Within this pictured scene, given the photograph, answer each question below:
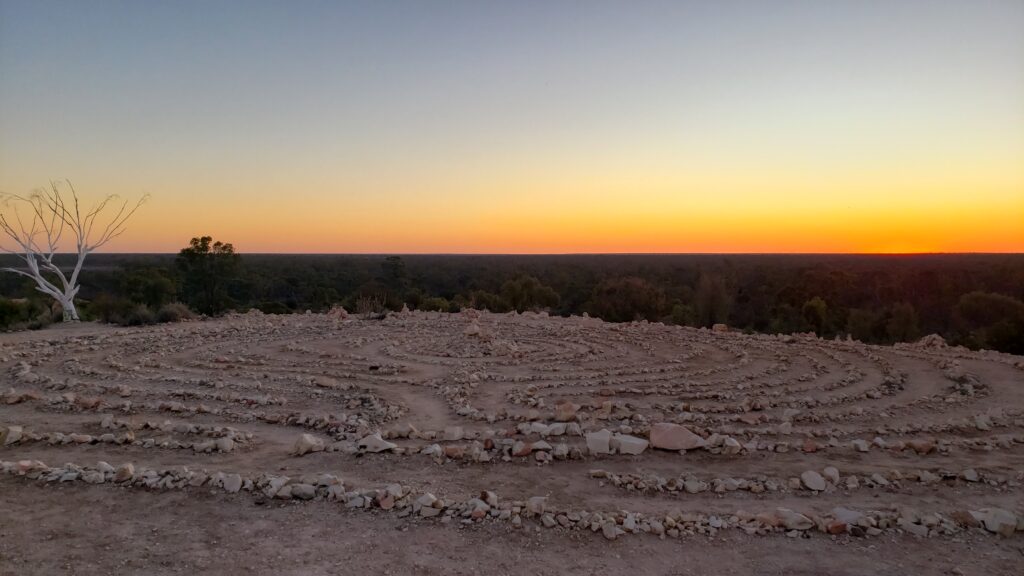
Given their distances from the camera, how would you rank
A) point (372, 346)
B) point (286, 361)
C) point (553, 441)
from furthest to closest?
1. point (372, 346)
2. point (286, 361)
3. point (553, 441)

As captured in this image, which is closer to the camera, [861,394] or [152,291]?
[861,394]

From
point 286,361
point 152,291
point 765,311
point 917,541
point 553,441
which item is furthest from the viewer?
point 765,311

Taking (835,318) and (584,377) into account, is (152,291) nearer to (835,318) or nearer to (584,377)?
(584,377)

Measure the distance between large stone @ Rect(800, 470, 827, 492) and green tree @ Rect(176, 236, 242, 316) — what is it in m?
24.3

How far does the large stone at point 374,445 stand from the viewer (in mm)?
6305

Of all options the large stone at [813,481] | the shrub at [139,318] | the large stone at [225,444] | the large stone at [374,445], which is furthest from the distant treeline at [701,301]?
the large stone at [813,481]

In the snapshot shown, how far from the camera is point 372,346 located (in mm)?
14039

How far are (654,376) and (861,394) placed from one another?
128 inches

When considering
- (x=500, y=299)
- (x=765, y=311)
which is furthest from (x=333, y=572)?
(x=765, y=311)

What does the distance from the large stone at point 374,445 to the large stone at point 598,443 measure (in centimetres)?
206

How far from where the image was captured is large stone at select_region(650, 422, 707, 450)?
648 centimetres

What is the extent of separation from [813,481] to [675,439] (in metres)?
1.41

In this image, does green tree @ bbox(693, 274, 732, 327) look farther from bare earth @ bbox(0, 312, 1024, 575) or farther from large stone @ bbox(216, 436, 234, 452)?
large stone @ bbox(216, 436, 234, 452)

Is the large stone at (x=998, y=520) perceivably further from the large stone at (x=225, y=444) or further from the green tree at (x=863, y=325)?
the green tree at (x=863, y=325)
